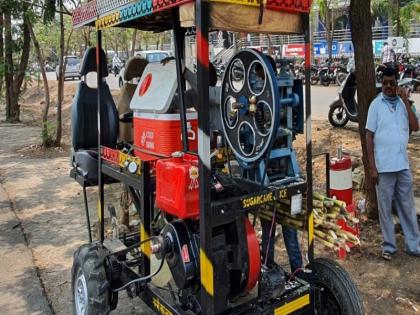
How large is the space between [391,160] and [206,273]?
101 inches

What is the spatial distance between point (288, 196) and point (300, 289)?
0.60 m

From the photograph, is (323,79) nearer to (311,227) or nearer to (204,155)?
(311,227)

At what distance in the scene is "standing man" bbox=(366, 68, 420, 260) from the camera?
4.41 metres

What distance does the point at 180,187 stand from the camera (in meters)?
2.58

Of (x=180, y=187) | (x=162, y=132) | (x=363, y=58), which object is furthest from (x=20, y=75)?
(x=180, y=187)

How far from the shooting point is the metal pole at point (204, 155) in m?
2.30

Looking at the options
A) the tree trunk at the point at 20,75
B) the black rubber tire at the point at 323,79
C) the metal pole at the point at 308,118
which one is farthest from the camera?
the black rubber tire at the point at 323,79

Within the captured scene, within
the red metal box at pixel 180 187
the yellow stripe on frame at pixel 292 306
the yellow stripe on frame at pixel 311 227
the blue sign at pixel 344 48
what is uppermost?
the blue sign at pixel 344 48

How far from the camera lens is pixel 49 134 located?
10.7 metres

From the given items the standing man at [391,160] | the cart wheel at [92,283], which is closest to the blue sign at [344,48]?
the standing man at [391,160]

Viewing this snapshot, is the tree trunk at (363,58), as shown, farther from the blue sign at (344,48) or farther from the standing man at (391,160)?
the blue sign at (344,48)

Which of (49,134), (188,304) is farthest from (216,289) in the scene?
(49,134)

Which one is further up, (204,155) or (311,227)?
(204,155)

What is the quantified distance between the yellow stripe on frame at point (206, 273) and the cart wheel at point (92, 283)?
91cm
